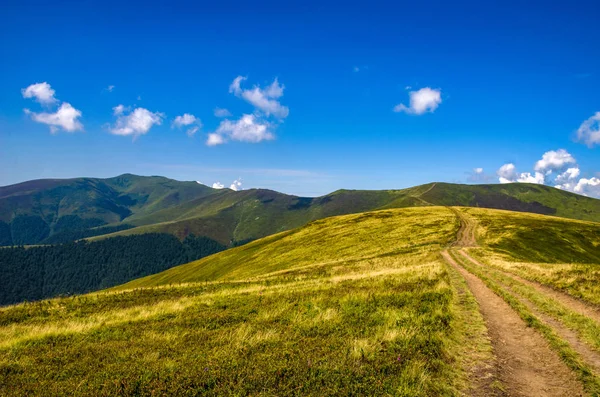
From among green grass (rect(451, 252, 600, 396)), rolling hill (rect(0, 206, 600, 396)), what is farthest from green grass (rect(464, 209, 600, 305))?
green grass (rect(451, 252, 600, 396))

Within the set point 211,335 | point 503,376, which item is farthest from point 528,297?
point 211,335

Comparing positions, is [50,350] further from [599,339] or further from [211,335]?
[599,339]

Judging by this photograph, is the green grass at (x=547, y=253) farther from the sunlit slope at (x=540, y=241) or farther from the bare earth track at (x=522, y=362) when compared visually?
the bare earth track at (x=522, y=362)

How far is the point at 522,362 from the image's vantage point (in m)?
10.6

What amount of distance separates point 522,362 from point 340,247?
6067 centimetres

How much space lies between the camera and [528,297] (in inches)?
794

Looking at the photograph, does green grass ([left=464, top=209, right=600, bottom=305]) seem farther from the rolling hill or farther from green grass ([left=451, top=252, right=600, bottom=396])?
green grass ([left=451, top=252, right=600, bottom=396])

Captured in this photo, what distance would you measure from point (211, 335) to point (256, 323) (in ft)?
6.81

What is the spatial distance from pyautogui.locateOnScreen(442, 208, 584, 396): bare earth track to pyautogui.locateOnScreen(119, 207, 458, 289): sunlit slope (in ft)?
115

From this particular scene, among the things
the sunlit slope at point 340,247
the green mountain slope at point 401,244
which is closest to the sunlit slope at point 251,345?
Result: the green mountain slope at point 401,244

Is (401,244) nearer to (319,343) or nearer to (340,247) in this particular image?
(340,247)

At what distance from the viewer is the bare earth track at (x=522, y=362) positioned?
876 centimetres

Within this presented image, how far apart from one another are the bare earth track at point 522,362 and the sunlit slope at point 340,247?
35.1 meters

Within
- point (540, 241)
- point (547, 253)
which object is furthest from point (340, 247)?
point (540, 241)
